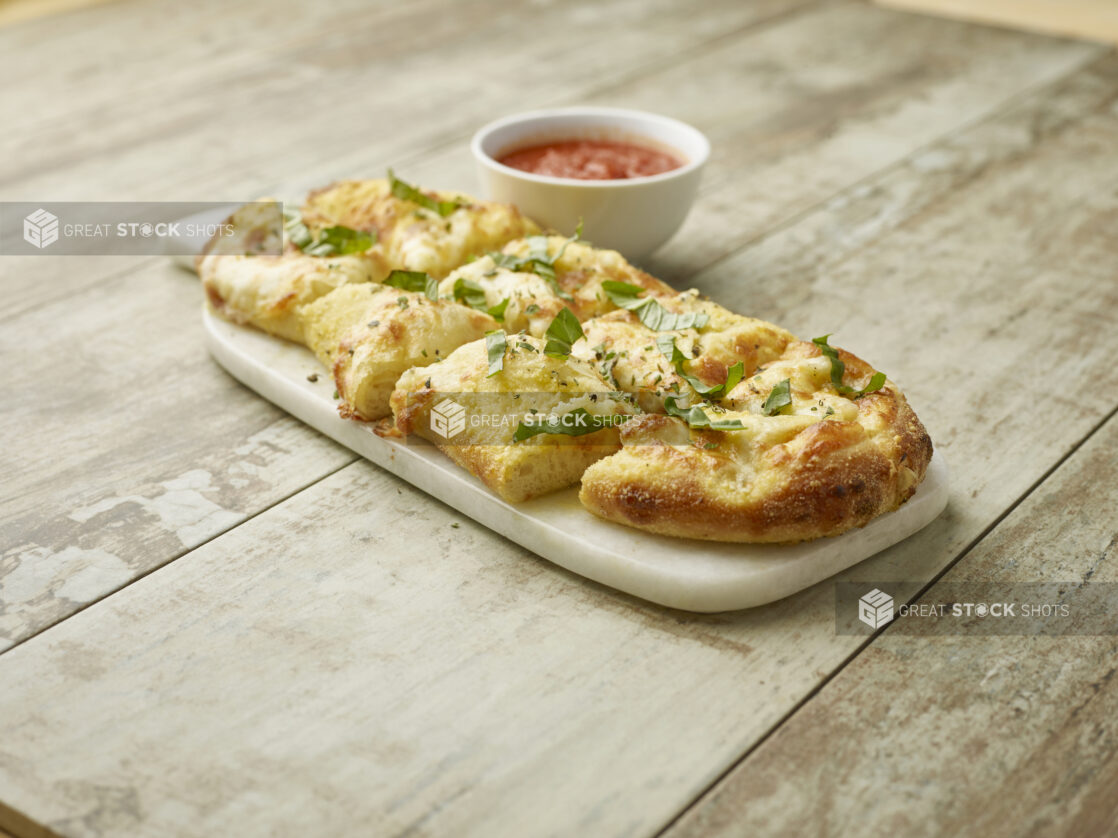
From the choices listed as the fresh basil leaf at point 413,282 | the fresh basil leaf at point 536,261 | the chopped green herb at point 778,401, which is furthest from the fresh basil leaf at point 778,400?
the fresh basil leaf at point 413,282

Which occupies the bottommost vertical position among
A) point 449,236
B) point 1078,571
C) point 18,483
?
point 1078,571

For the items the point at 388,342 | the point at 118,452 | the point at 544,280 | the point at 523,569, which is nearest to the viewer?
the point at 523,569

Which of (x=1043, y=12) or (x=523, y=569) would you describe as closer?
(x=523, y=569)

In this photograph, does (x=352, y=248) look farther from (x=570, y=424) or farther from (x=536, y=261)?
(x=570, y=424)

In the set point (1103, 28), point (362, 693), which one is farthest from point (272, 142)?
point (1103, 28)

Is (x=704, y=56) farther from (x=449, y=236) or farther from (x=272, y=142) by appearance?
(x=449, y=236)

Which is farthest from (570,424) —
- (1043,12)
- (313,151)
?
(1043,12)
